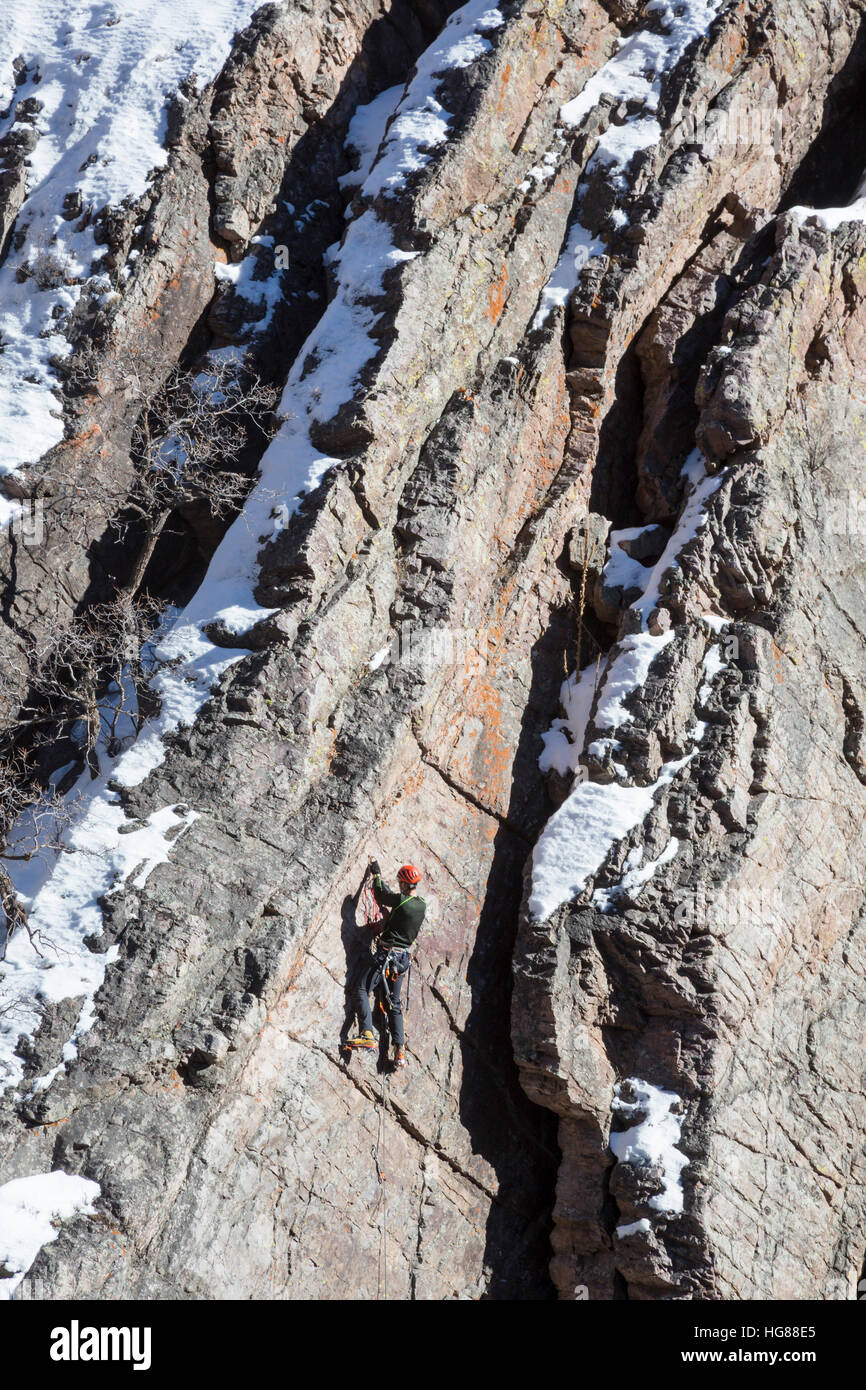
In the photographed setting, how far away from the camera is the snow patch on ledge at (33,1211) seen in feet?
31.9

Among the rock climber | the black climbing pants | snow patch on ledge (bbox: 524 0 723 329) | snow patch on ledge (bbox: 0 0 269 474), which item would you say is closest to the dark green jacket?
the rock climber

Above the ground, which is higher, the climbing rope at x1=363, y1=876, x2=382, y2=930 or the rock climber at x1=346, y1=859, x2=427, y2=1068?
the climbing rope at x1=363, y1=876, x2=382, y2=930

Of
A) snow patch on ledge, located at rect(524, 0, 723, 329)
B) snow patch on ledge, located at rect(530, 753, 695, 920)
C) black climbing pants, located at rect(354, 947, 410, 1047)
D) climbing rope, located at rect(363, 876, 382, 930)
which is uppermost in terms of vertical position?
snow patch on ledge, located at rect(524, 0, 723, 329)

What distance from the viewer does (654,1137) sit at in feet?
38.9

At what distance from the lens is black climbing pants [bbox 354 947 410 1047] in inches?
469

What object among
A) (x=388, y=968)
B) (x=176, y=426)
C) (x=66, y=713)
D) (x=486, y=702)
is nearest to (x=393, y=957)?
(x=388, y=968)

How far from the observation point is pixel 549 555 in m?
14.6

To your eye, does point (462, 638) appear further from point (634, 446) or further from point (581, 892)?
point (634, 446)

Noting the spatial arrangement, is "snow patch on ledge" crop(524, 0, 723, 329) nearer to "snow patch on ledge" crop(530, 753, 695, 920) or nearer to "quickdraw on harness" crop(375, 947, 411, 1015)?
"snow patch on ledge" crop(530, 753, 695, 920)

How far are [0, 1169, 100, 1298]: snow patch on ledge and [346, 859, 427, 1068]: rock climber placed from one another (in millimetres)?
2797

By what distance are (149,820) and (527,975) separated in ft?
13.2

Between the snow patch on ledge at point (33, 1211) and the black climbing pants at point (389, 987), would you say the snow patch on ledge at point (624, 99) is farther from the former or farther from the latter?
the snow patch on ledge at point (33, 1211)

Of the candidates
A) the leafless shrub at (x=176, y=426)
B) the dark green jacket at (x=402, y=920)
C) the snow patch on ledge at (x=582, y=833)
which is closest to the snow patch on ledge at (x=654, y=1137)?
the snow patch on ledge at (x=582, y=833)

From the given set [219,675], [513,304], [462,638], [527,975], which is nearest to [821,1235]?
[527,975]
